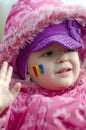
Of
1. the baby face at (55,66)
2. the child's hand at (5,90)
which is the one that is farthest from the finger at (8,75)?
the baby face at (55,66)

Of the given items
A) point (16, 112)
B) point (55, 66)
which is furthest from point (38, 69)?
point (16, 112)

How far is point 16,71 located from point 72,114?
0.29 meters

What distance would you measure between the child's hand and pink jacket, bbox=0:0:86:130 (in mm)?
42

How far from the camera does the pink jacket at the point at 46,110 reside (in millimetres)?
1358

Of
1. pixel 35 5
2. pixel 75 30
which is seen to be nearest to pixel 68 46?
pixel 75 30

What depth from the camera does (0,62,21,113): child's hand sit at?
1.30 meters

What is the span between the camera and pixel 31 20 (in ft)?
4.76

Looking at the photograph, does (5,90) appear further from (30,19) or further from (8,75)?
(30,19)

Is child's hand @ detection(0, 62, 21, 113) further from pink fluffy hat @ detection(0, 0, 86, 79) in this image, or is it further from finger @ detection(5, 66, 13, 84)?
pink fluffy hat @ detection(0, 0, 86, 79)

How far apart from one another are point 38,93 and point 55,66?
0.13 meters

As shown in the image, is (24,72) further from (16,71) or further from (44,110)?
(44,110)

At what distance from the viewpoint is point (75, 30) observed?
1490mm

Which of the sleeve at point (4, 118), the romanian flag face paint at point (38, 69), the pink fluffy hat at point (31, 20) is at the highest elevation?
the pink fluffy hat at point (31, 20)

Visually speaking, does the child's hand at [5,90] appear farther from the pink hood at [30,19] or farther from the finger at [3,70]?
the pink hood at [30,19]
